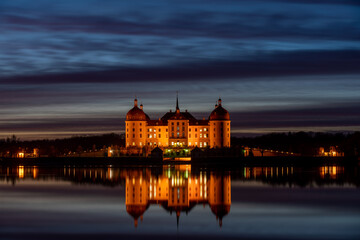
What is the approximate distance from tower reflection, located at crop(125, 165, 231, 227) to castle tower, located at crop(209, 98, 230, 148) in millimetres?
50909

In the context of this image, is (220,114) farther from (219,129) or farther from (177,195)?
(177,195)

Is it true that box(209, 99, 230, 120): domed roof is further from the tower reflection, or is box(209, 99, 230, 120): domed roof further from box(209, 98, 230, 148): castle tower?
the tower reflection

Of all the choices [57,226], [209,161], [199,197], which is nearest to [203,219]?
[57,226]

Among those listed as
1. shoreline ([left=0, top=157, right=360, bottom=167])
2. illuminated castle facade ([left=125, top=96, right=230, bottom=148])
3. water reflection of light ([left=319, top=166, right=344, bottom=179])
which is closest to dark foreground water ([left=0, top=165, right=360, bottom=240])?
water reflection of light ([left=319, top=166, right=344, bottom=179])

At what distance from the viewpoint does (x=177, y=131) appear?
325ft

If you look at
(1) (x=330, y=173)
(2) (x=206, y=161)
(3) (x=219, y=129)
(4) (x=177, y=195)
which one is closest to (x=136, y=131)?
(3) (x=219, y=129)

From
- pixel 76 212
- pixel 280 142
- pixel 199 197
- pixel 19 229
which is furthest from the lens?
pixel 280 142

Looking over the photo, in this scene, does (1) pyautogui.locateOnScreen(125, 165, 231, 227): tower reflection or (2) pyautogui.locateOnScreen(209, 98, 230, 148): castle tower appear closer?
(1) pyautogui.locateOnScreen(125, 165, 231, 227): tower reflection

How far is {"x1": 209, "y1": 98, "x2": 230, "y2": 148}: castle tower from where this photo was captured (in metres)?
99.4

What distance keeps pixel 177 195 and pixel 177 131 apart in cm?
6267

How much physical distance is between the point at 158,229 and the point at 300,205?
A: 9.11 m

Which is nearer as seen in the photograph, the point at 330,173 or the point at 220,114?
the point at 330,173

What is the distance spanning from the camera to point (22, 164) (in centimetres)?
8512

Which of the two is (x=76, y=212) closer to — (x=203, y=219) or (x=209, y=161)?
(x=203, y=219)
